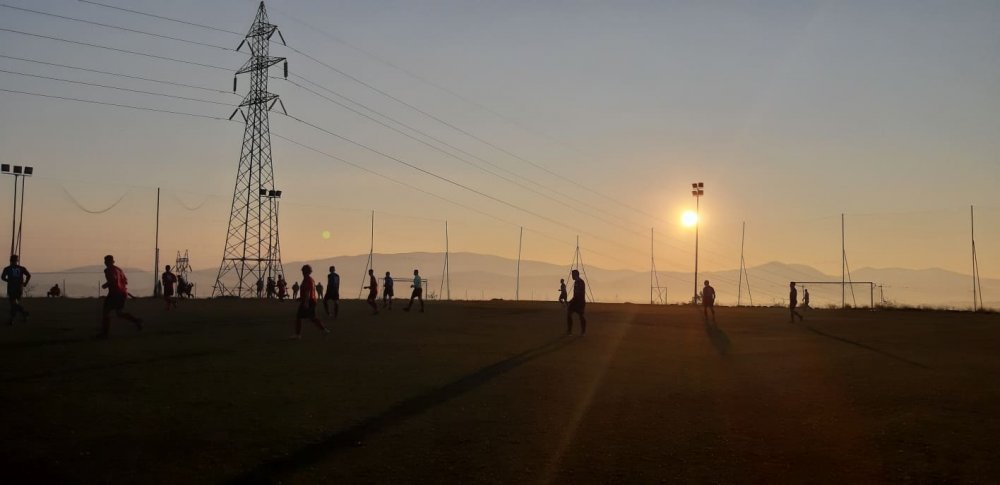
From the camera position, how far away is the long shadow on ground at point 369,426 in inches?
272

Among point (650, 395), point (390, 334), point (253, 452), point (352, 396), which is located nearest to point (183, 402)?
point (352, 396)

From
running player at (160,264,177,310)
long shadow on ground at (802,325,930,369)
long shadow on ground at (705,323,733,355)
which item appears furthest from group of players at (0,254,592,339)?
running player at (160,264,177,310)

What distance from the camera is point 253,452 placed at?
7.54 metres

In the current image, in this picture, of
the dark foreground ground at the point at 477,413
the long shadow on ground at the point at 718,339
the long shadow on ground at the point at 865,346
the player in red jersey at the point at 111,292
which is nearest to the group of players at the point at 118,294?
the player in red jersey at the point at 111,292

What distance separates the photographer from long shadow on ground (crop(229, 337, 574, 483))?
22.7 ft

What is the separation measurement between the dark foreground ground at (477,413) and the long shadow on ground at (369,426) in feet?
0.12

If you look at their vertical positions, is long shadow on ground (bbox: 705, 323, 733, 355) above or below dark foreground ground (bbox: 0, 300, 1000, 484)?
above

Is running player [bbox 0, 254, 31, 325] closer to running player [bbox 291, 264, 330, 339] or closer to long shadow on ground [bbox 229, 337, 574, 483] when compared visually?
running player [bbox 291, 264, 330, 339]

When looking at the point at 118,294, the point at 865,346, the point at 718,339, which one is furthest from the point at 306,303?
the point at 865,346

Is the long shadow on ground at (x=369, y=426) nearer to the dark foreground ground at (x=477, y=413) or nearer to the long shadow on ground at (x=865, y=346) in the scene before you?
the dark foreground ground at (x=477, y=413)

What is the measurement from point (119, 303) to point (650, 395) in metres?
12.3

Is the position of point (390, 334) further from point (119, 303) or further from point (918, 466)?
point (918, 466)

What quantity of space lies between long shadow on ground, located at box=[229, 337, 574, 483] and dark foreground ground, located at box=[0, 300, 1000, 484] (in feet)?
0.12

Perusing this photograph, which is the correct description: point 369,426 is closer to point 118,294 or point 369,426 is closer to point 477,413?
point 477,413
